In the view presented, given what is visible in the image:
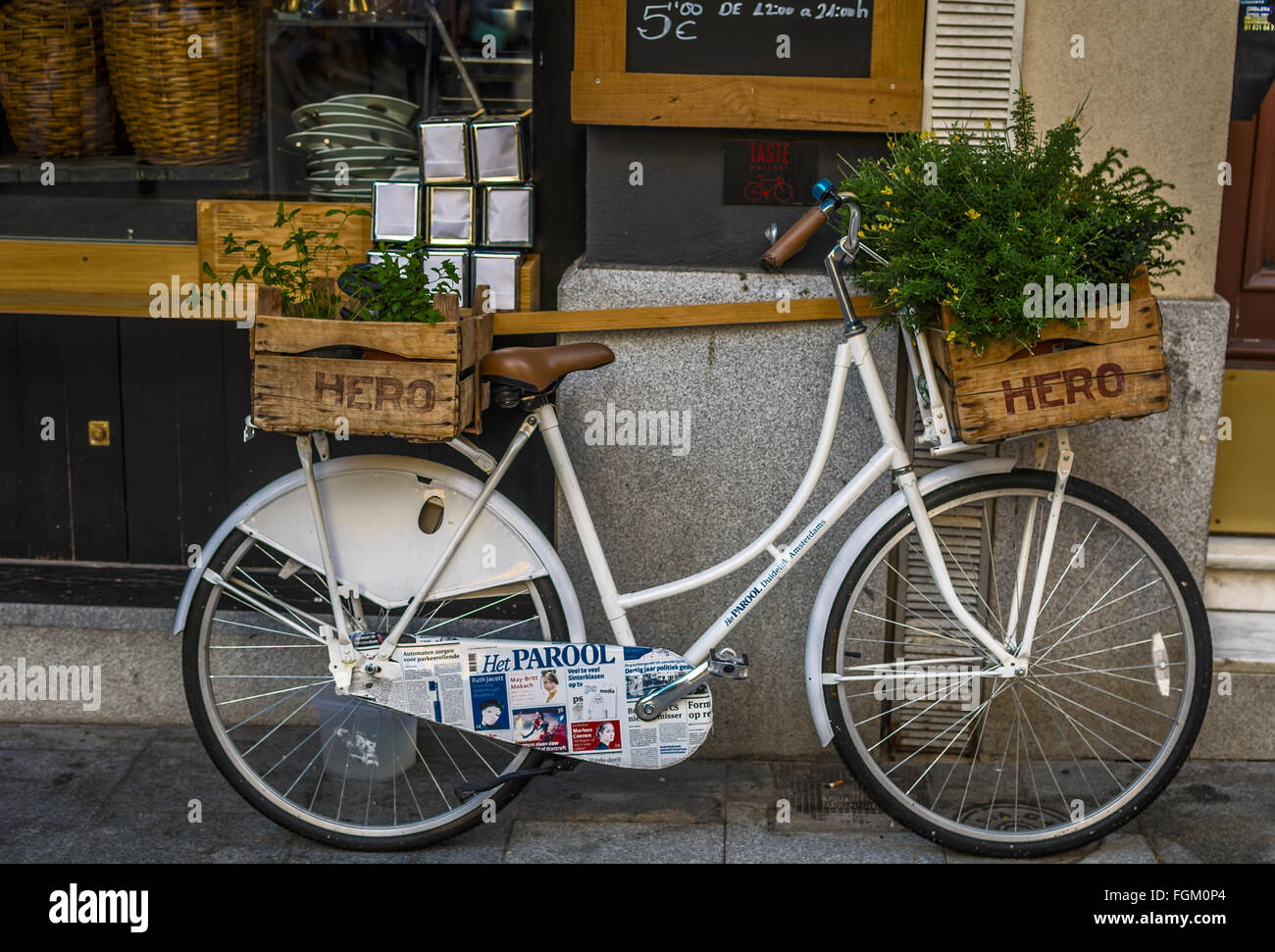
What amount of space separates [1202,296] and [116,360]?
3509 mm

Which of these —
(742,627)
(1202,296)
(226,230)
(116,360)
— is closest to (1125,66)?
(1202,296)

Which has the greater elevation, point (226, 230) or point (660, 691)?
point (226, 230)

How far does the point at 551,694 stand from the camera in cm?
374

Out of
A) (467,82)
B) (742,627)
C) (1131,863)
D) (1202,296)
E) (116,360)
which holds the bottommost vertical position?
(1131,863)

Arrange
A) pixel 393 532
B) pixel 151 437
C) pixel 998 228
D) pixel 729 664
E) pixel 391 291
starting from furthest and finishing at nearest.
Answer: pixel 151 437, pixel 393 532, pixel 729 664, pixel 391 291, pixel 998 228

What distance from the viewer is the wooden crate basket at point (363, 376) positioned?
3432 mm

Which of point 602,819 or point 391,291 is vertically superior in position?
point 391,291

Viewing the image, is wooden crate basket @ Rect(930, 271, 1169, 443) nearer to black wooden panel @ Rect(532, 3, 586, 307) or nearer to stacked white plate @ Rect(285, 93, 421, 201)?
black wooden panel @ Rect(532, 3, 586, 307)

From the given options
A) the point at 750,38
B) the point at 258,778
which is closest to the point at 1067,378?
the point at 750,38

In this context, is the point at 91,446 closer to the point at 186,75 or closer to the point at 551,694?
the point at 186,75

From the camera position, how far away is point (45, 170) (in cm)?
470

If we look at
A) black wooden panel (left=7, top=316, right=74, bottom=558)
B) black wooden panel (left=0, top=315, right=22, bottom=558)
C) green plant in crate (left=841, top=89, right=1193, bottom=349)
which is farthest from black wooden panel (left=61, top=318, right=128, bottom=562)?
green plant in crate (left=841, top=89, right=1193, bottom=349)

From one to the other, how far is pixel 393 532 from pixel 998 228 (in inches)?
70.4

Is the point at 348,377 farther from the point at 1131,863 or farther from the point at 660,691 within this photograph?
the point at 1131,863
